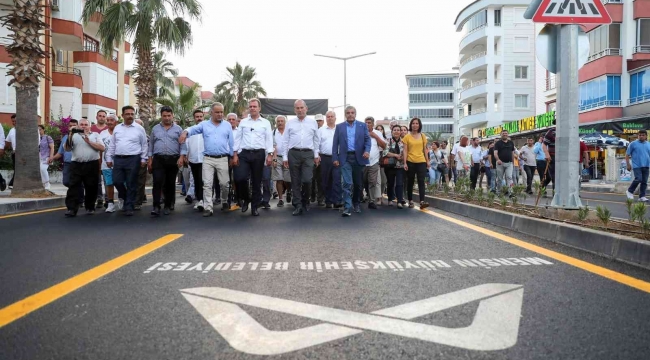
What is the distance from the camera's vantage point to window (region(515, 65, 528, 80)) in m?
51.0

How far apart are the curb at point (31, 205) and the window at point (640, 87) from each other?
2767 centimetres

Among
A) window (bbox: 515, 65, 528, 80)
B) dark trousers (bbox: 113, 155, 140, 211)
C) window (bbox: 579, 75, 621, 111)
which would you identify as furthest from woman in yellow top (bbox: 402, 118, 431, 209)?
window (bbox: 515, 65, 528, 80)

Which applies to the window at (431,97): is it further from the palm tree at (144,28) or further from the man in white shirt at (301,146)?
the man in white shirt at (301,146)

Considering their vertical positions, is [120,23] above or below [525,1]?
below

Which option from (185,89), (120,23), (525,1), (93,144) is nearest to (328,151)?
(93,144)

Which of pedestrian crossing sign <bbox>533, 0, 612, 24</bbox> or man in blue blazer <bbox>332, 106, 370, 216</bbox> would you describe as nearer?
pedestrian crossing sign <bbox>533, 0, 612, 24</bbox>

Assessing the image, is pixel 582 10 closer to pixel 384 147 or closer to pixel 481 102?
pixel 384 147

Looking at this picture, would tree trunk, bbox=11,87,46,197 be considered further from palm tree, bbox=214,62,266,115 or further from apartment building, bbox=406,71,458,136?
apartment building, bbox=406,71,458,136

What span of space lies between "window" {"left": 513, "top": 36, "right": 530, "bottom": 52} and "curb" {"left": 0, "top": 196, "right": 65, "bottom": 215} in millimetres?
47690

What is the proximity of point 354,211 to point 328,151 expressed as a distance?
4.91 feet

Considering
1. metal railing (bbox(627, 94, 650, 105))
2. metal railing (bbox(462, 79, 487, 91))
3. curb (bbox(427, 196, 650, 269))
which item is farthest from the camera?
metal railing (bbox(462, 79, 487, 91))

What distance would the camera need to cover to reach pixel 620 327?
279 cm

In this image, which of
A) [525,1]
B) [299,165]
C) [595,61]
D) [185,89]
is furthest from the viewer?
[525,1]

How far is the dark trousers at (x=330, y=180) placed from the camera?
1026 centimetres
